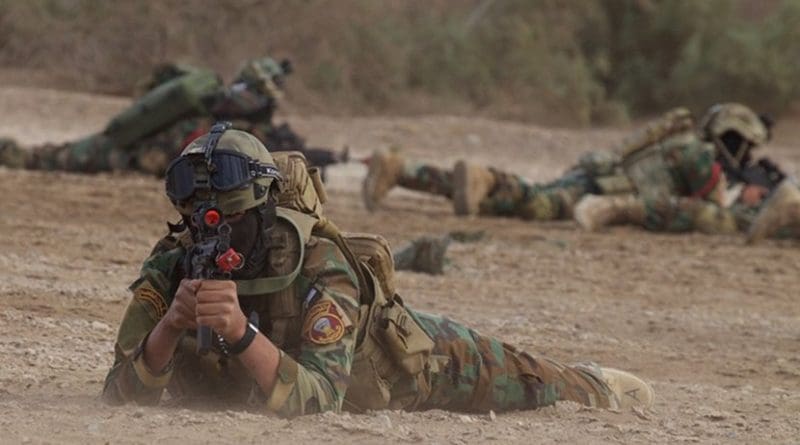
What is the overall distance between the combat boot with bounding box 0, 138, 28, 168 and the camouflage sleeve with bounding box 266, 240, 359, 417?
10.2 m

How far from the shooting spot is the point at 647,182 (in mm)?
13039

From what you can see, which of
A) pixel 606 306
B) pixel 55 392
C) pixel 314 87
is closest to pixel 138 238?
pixel 606 306

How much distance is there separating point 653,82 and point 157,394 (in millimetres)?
19849

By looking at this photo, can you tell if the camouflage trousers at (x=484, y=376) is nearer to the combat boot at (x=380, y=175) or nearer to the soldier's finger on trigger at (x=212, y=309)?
the soldier's finger on trigger at (x=212, y=309)

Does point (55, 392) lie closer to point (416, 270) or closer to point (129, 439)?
Answer: point (129, 439)

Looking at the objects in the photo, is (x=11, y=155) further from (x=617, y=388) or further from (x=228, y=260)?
(x=228, y=260)

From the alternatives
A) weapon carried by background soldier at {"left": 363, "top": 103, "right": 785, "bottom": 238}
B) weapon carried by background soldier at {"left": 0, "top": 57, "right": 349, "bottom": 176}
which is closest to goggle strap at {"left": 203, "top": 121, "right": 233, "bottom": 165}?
weapon carried by background soldier at {"left": 0, "top": 57, "right": 349, "bottom": 176}

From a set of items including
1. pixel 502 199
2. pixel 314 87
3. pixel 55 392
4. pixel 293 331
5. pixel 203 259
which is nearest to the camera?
pixel 203 259

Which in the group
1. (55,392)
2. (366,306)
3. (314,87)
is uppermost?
(314,87)

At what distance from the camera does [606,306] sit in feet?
29.9

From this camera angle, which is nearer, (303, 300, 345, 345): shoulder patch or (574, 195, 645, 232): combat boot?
(303, 300, 345, 345): shoulder patch

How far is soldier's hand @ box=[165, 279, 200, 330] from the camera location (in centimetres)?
428

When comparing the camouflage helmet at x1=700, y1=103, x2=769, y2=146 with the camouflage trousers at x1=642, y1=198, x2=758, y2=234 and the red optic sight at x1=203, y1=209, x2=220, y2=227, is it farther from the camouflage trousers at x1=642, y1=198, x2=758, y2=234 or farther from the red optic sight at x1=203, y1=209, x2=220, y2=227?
the red optic sight at x1=203, y1=209, x2=220, y2=227

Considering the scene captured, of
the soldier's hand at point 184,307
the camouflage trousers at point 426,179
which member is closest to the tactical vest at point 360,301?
the soldier's hand at point 184,307
